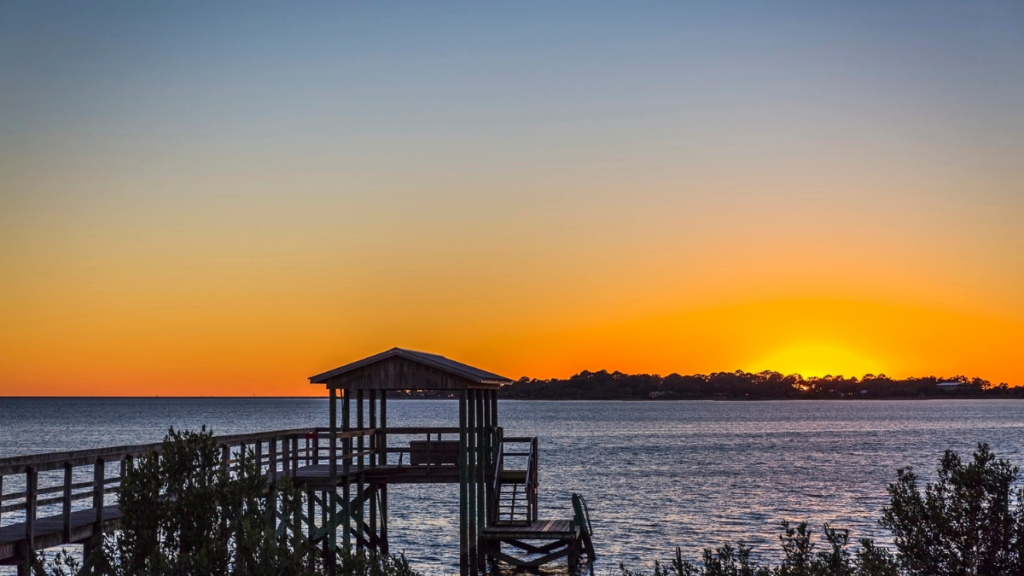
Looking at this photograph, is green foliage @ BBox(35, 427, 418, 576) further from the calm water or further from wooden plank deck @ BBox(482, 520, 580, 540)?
the calm water

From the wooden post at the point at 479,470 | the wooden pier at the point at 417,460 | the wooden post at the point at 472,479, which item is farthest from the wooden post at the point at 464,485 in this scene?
the wooden post at the point at 479,470

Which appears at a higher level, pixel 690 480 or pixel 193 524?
pixel 193 524

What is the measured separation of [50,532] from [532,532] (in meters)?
14.4

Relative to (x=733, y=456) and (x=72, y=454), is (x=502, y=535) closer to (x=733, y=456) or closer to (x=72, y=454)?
(x=72, y=454)

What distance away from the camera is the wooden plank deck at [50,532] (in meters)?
12.1

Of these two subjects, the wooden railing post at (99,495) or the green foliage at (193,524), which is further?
the wooden railing post at (99,495)

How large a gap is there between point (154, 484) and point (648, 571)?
21.7 meters

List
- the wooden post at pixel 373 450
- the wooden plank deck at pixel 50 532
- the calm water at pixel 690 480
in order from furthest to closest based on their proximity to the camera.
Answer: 1. the calm water at pixel 690 480
2. the wooden post at pixel 373 450
3. the wooden plank deck at pixel 50 532

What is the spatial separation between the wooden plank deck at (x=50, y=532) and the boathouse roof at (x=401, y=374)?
8978 millimetres

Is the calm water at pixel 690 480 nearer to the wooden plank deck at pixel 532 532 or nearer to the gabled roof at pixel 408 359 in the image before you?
the wooden plank deck at pixel 532 532

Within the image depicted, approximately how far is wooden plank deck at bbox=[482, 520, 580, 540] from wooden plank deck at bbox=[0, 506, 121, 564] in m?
12.6

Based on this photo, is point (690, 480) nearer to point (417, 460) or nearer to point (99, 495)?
point (417, 460)

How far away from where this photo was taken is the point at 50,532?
12.6 metres

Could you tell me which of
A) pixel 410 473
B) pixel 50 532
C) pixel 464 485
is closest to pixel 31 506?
pixel 50 532
